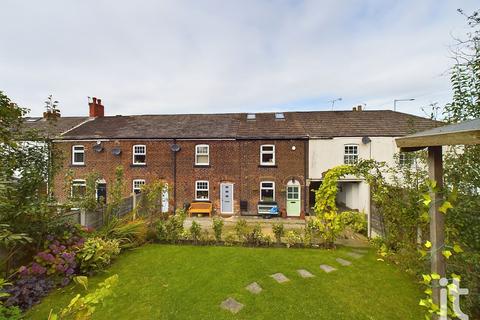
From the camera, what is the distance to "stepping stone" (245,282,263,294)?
5.06m

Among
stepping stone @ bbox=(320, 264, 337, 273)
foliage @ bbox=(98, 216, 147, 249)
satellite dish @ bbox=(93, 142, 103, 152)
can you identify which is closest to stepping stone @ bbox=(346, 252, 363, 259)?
stepping stone @ bbox=(320, 264, 337, 273)

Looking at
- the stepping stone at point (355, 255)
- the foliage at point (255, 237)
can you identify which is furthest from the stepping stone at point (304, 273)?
the foliage at point (255, 237)

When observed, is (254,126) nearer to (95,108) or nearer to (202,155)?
(202,155)

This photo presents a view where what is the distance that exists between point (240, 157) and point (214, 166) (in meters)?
1.84

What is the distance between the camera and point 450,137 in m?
2.25

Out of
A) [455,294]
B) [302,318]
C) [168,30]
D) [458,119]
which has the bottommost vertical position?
[302,318]

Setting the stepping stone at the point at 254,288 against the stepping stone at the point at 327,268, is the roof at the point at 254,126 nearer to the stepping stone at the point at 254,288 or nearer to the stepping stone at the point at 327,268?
the stepping stone at the point at 327,268

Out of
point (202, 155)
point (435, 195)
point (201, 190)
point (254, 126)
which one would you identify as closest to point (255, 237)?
point (435, 195)

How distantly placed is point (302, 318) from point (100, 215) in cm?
737

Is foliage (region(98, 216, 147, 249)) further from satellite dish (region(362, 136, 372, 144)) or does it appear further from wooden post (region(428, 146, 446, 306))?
satellite dish (region(362, 136, 372, 144))

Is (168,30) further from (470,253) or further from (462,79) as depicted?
(470,253)

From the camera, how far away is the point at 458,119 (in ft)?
11.8

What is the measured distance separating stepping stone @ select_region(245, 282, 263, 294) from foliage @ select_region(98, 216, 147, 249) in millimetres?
4568

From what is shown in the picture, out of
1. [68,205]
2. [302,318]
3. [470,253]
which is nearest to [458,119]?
[470,253]
